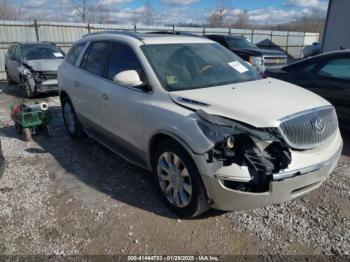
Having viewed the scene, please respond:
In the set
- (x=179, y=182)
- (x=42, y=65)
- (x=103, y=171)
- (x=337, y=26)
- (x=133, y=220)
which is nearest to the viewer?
(x=179, y=182)

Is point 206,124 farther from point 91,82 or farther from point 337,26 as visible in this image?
point 337,26

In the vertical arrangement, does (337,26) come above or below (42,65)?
above

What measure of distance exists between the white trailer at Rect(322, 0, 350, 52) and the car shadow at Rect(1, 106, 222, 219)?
50.7 feet

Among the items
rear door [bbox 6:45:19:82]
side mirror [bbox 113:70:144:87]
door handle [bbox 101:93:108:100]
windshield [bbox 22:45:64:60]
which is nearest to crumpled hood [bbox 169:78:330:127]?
side mirror [bbox 113:70:144:87]

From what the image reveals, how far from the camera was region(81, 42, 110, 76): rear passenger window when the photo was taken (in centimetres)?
427

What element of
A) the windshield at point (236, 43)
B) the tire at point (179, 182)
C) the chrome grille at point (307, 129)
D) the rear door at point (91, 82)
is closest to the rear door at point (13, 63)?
the rear door at point (91, 82)

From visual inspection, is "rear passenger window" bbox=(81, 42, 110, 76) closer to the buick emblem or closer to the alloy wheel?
the alloy wheel

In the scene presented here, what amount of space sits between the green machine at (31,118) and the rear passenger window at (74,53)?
1.01 meters

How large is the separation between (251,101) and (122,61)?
5.83 ft

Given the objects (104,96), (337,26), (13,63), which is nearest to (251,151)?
(104,96)

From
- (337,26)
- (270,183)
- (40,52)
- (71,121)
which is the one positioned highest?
(337,26)

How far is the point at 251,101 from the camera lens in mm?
2959

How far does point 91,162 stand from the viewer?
4.67 meters

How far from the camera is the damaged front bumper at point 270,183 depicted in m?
2.58
